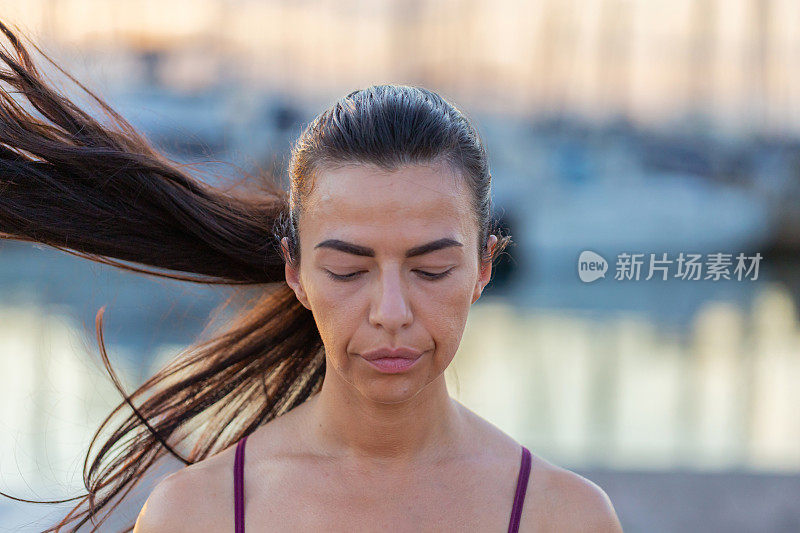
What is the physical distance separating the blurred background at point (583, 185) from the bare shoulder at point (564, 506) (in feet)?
7.68

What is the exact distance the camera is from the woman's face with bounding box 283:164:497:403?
1.39 meters

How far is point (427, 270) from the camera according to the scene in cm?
141

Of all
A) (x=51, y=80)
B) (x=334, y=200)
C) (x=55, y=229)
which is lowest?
(x=55, y=229)

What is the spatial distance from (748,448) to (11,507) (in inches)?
139

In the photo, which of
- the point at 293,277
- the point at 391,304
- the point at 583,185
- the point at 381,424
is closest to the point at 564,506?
the point at 381,424

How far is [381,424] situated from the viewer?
1.56 m

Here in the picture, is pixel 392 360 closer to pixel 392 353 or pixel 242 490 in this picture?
pixel 392 353

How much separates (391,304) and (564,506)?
1.56 ft

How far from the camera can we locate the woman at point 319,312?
1411 millimetres

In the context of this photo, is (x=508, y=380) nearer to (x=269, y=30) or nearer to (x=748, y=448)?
(x=748, y=448)

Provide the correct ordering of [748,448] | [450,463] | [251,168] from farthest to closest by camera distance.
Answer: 1. [748,448]
2. [251,168]
3. [450,463]

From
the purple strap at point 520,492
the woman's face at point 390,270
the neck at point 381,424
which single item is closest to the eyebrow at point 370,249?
the woman's face at point 390,270

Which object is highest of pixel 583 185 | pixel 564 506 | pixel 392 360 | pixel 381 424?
pixel 392 360

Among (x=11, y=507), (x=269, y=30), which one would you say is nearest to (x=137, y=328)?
(x=269, y=30)
